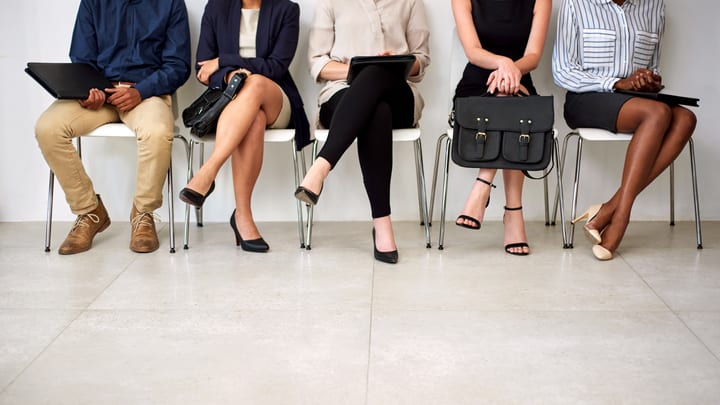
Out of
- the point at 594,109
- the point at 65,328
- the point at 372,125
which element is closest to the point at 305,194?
the point at 372,125

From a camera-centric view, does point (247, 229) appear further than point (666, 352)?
Yes

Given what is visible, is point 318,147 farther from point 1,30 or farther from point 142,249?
point 1,30

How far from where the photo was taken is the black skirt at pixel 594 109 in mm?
3275

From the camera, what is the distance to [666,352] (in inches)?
89.5

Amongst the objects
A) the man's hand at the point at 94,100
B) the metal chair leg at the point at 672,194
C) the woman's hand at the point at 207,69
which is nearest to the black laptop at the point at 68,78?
the man's hand at the point at 94,100

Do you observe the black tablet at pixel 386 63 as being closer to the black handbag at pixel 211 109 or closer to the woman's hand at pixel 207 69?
the black handbag at pixel 211 109

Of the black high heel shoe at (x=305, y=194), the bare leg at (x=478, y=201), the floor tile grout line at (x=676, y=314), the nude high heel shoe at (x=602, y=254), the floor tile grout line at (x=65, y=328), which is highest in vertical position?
the black high heel shoe at (x=305, y=194)

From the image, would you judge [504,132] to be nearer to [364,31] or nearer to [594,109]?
[594,109]

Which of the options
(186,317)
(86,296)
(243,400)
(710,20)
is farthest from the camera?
(710,20)

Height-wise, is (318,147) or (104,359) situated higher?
(318,147)

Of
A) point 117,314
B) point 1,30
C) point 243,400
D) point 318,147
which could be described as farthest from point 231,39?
point 243,400

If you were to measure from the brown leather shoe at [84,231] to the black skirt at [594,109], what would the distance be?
6.59 ft

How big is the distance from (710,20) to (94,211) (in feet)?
9.21

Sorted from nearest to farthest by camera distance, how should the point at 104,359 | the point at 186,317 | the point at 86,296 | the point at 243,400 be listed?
the point at 243,400 < the point at 104,359 < the point at 186,317 < the point at 86,296
